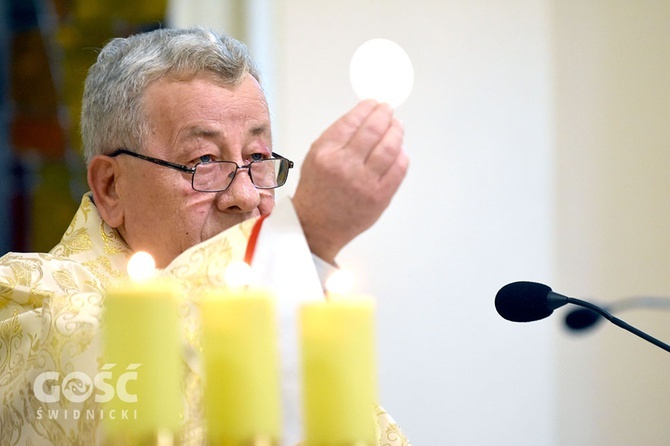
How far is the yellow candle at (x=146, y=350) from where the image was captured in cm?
108

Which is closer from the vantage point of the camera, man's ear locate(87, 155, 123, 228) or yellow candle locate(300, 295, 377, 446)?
yellow candle locate(300, 295, 377, 446)

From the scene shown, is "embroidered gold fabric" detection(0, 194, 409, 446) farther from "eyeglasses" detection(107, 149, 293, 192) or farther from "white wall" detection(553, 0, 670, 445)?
"white wall" detection(553, 0, 670, 445)

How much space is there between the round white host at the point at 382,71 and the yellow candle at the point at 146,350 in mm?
436

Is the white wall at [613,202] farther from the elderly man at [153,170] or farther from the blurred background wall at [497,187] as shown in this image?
the elderly man at [153,170]

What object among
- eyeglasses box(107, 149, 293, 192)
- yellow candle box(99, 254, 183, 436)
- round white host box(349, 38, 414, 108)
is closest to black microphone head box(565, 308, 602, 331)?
eyeglasses box(107, 149, 293, 192)

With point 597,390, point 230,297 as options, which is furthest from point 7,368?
point 597,390

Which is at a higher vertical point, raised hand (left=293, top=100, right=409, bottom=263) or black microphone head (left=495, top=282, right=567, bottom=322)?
raised hand (left=293, top=100, right=409, bottom=263)

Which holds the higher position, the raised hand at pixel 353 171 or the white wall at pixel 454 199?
the raised hand at pixel 353 171

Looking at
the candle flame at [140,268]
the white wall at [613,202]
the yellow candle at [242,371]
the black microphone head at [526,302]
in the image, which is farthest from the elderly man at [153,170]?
the white wall at [613,202]

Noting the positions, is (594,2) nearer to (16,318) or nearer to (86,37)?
(86,37)

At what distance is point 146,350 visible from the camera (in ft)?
3.54

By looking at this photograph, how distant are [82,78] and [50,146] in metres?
0.34

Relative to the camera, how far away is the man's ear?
237 cm

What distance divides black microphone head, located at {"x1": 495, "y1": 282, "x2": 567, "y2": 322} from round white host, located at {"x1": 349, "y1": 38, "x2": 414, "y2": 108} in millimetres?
484
